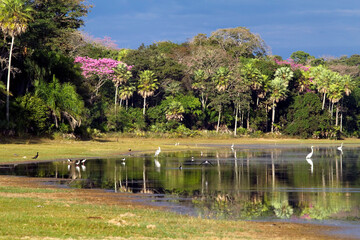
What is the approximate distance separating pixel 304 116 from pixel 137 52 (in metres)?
30.9

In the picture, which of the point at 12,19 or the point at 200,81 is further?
the point at 200,81

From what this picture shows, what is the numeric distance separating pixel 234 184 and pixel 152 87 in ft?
203

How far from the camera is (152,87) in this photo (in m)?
90.4

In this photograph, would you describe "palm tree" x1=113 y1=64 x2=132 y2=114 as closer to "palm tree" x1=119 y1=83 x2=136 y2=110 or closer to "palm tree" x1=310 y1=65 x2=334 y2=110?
"palm tree" x1=119 y1=83 x2=136 y2=110

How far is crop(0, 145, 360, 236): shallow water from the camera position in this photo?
66.0 feet

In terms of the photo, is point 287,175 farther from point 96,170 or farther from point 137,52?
point 137,52

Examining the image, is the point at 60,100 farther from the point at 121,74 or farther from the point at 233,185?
the point at 233,185

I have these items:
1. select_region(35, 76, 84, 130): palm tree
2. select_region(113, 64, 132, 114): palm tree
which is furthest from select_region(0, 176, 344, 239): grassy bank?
select_region(113, 64, 132, 114): palm tree

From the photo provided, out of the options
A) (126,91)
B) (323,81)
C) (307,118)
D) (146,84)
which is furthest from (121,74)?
(323,81)

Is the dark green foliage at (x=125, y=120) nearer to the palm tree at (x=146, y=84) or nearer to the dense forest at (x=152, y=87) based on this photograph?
the dense forest at (x=152, y=87)

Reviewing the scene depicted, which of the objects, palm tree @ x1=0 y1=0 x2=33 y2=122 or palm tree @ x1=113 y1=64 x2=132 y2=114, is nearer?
palm tree @ x1=0 y1=0 x2=33 y2=122

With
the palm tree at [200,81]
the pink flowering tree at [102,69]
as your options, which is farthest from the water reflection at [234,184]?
the palm tree at [200,81]

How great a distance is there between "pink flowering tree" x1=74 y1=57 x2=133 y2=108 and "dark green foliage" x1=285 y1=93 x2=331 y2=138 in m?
33.0

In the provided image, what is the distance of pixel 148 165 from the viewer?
41.8m
